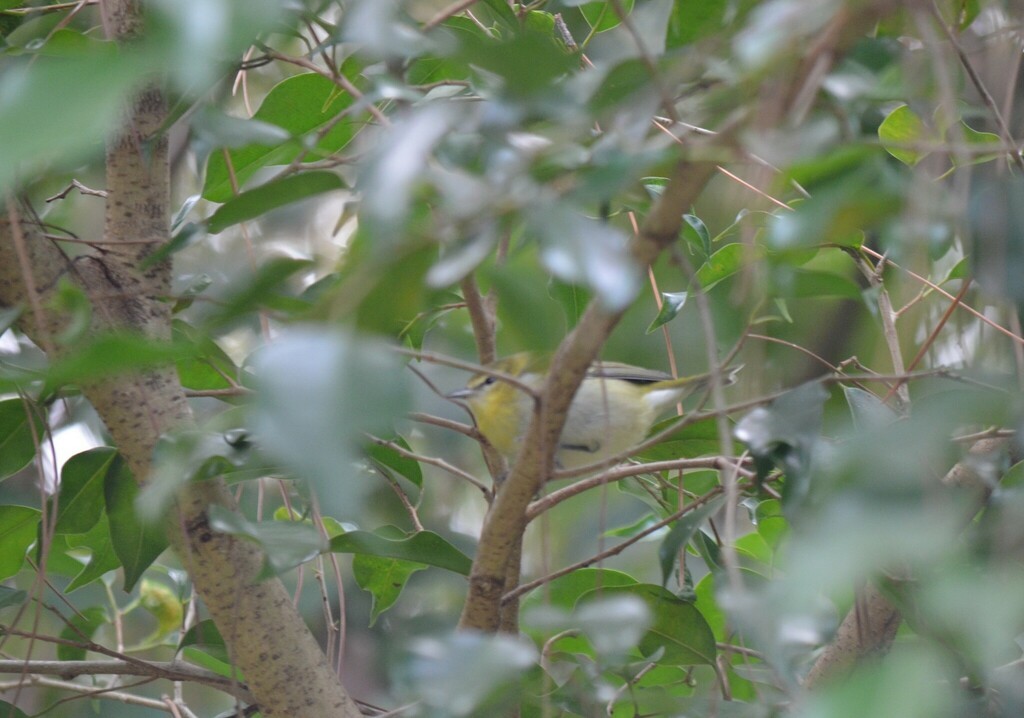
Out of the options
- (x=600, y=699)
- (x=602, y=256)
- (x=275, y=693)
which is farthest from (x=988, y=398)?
(x=275, y=693)

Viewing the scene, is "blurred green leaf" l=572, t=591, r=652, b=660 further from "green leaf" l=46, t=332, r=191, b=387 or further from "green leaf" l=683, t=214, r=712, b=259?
"green leaf" l=683, t=214, r=712, b=259

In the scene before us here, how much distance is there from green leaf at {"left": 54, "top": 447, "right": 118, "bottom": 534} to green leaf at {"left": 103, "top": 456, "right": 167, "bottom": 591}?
0.08ft

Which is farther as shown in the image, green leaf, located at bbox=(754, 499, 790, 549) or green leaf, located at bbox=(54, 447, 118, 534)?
green leaf, located at bbox=(754, 499, 790, 549)

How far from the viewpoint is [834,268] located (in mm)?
1937

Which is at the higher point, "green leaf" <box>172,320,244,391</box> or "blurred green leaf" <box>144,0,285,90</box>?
"blurred green leaf" <box>144,0,285,90</box>

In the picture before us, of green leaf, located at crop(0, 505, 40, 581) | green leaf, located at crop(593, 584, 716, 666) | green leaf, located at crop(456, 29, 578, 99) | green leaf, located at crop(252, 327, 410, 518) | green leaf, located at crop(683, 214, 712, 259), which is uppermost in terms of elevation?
green leaf, located at crop(456, 29, 578, 99)

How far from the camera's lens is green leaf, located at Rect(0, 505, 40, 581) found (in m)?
1.47

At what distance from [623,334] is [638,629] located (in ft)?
4.52

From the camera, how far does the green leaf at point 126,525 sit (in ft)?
4.50

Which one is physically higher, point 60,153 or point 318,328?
point 60,153

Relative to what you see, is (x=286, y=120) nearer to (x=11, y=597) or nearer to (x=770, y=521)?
(x=11, y=597)

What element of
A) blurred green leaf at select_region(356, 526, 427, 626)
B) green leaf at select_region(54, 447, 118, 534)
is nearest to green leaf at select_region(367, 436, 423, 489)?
blurred green leaf at select_region(356, 526, 427, 626)

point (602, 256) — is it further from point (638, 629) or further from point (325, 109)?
point (325, 109)

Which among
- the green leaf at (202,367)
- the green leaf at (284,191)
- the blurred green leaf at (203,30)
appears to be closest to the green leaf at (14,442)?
the green leaf at (202,367)
